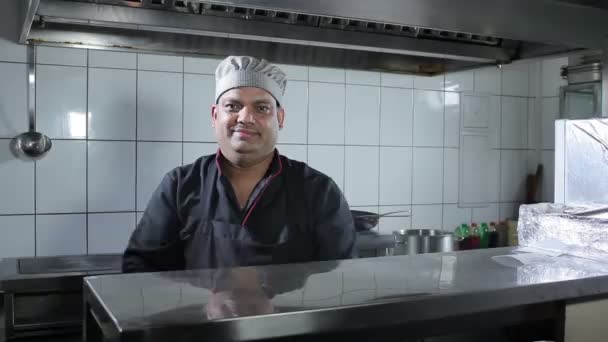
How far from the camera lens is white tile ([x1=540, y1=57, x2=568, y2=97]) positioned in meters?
2.56

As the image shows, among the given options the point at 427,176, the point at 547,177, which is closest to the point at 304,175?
the point at 427,176

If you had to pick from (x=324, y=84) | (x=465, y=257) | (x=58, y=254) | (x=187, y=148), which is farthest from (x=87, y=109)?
(x=465, y=257)

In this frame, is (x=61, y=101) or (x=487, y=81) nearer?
(x=61, y=101)

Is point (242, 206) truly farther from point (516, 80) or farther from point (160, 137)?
point (516, 80)

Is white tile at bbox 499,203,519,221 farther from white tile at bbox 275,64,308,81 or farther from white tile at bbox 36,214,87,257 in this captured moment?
white tile at bbox 36,214,87,257

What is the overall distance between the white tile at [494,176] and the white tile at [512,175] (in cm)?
2

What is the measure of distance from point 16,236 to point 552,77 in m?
2.31

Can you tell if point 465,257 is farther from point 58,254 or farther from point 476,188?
Result: point 476,188

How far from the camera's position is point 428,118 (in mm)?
2350

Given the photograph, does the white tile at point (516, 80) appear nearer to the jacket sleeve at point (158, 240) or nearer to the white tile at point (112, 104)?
the white tile at point (112, 104)

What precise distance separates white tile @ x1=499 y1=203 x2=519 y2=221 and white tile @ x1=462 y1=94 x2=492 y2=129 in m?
0.38

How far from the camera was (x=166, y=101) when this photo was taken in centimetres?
185

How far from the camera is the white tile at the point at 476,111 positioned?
8.06ft

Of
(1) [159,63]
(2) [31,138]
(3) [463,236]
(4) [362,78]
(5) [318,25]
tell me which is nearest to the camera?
(5) [318,25]
